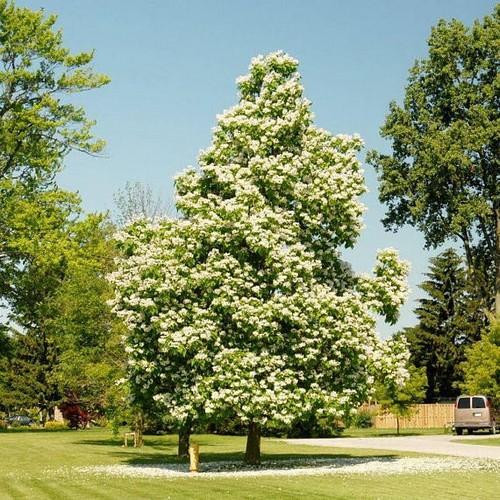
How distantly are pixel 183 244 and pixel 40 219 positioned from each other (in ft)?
55.0

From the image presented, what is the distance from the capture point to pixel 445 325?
71.7 m

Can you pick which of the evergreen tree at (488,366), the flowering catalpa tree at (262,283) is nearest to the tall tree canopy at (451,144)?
the evergreen tree at (488,366)

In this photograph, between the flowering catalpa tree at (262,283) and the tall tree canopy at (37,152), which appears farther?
the tall tree canopy at (37,152)

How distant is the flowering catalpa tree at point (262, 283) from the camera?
80.2 ft

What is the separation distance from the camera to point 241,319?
24281 mm

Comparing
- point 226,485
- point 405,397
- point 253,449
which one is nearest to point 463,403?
point 405,397

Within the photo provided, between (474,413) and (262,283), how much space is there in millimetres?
27996

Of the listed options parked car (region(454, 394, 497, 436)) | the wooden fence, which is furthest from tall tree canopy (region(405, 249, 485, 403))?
parked car (region(454, 394, 497, 436))

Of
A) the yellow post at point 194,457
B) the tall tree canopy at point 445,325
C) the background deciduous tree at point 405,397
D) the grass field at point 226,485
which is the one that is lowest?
the grass field at point 226,485

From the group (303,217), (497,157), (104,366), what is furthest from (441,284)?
(303,217)

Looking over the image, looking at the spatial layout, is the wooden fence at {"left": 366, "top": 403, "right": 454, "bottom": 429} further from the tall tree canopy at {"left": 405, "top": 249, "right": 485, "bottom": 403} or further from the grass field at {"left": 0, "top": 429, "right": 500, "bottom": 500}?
the grass field at {"left": 0, "top": 429, "right": 500, "bottom": 500}

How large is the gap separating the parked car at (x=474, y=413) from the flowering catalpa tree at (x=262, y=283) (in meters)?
23.9

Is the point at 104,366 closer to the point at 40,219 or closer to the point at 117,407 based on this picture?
the point at 117,407

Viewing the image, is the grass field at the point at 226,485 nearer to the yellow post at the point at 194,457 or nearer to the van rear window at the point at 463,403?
the yellow post at the point at 194,457
